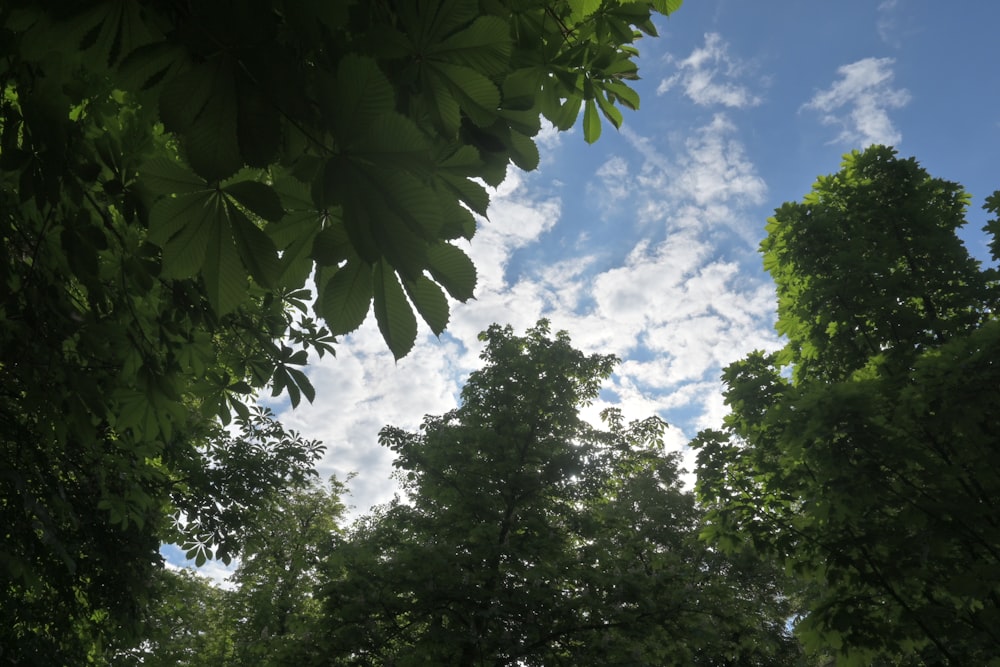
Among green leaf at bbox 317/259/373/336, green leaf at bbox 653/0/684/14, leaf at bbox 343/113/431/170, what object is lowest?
leaf at bbox 343/113/431/170

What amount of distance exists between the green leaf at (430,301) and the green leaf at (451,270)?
0.02 meters

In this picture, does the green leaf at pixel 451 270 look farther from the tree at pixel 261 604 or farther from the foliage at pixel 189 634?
the foliage at pixel 189 634

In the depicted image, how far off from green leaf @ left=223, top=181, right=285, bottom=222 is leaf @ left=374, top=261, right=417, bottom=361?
0.65ft

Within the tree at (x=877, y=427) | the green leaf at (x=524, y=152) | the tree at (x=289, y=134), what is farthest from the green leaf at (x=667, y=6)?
the tree at (x=877, y=427)

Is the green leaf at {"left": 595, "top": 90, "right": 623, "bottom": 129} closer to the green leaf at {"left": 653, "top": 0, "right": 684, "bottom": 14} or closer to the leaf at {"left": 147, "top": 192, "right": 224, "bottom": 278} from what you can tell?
the green leaf at {"left": 653, "top": 0, "right": 684, "bottom": 14}

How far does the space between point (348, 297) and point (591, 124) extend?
40.6 inches

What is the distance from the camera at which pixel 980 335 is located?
455cm

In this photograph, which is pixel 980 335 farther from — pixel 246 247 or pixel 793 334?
pixel 246 247

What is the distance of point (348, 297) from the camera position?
995mm

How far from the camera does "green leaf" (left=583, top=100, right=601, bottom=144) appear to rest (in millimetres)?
1606

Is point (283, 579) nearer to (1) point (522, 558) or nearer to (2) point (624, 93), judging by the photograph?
(1) point (522, 558)

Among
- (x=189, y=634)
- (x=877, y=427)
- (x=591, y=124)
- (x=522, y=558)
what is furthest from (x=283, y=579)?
(x=591, y=124)

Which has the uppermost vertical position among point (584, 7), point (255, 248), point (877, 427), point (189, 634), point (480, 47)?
point (189, 634)

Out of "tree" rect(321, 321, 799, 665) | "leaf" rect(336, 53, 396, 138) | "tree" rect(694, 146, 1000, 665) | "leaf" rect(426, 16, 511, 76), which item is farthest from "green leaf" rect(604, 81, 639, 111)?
"tree" rect(321, 321, 799, 665)
